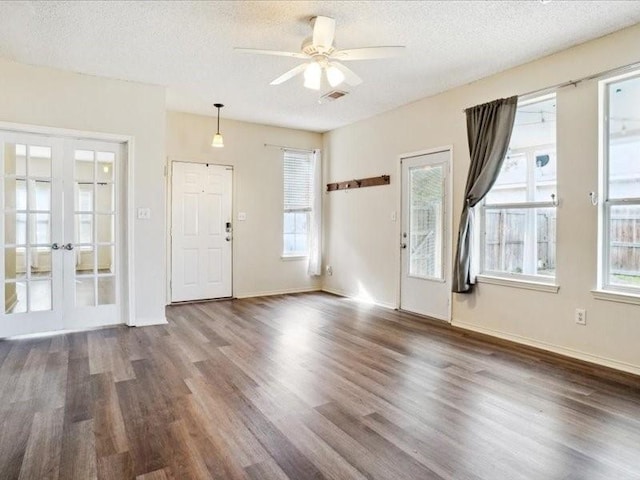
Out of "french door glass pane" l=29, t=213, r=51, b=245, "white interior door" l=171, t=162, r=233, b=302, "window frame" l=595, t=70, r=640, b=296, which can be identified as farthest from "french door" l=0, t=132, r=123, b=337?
"window frame" l=595, t=70, r=640, b=296

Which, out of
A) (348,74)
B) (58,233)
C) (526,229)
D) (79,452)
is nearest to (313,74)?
(348,74)

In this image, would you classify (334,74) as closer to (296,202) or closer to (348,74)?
(348,74)

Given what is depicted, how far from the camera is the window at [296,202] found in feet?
21.9

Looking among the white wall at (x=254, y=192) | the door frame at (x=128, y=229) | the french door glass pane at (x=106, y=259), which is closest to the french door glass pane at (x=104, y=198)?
the door frame at (x=128, y=229)

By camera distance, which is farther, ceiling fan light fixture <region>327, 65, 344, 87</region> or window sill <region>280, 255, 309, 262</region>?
window sill <region>280, 255, 309, 262</region>

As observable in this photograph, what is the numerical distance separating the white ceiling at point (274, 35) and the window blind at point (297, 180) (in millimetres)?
2084

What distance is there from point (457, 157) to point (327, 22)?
2.35 meters

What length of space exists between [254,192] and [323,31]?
12.3ft

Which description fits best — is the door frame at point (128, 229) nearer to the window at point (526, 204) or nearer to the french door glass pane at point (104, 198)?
the french door glass pane at point (104, 198)

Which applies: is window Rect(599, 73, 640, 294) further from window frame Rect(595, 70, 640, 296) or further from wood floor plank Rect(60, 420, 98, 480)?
wood floor plank Rect(60, 420, 98, 480)

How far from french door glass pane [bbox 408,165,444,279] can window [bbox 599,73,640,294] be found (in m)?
1.74

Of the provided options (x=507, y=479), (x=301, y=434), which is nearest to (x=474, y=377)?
(x=507, y=479)

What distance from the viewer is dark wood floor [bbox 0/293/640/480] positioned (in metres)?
1.92

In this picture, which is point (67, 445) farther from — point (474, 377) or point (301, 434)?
point (474, 377)
